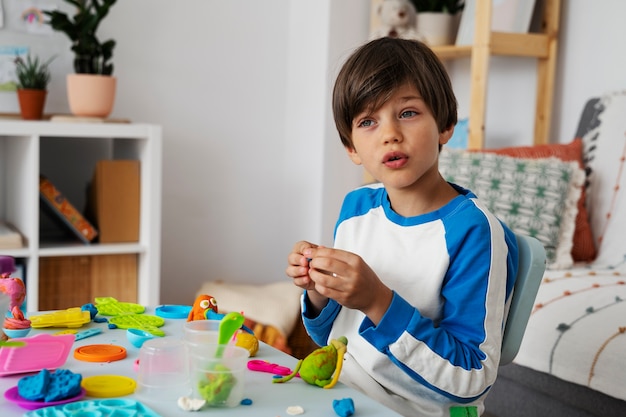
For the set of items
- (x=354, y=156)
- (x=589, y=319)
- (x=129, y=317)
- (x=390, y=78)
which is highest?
(x=390, y=78)

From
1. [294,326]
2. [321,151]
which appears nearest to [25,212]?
[294,326]

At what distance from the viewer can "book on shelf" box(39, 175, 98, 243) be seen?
2223 mm

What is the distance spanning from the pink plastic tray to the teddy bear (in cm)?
198

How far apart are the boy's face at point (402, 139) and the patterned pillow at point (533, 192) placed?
1.09 meters

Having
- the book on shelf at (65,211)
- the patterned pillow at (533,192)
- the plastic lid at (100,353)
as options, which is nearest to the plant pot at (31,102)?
the book on shelf at (65,211)

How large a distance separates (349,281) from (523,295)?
0.30 metres

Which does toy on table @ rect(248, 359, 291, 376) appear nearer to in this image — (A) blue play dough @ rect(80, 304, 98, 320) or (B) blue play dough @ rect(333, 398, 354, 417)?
(B) blue play dough @ rect(333, 398, 354, 417)

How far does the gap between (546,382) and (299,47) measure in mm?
1658

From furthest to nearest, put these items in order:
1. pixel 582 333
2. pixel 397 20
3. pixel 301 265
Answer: pixel 397 20, pixel 582 333, pixel 301 265

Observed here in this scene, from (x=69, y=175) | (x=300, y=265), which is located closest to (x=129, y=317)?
(x=300, y=265)

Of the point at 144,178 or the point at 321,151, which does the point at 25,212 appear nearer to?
the point at 144,178

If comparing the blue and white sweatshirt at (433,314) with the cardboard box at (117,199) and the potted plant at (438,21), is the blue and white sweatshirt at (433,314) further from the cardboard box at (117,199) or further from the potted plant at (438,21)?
the potted plant at (438,21)

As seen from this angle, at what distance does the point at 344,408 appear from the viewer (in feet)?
2.51

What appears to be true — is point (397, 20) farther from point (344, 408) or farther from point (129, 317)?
point (344, 408)
